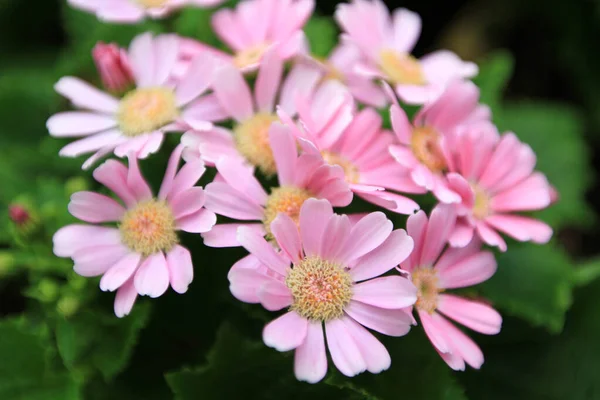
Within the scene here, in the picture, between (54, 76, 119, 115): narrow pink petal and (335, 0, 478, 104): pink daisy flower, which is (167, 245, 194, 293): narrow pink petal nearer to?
(54, 76, 119, 115): narrow pink petal

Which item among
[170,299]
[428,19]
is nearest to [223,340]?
[170,299]

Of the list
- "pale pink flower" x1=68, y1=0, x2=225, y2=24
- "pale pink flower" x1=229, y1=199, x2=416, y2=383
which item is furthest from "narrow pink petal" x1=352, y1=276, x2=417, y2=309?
"pale pink flower" x1=68, y1=0, x2=225, y2=24

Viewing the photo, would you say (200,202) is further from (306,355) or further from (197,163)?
(306,355)

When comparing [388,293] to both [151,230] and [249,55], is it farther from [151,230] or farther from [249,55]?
[249,55]

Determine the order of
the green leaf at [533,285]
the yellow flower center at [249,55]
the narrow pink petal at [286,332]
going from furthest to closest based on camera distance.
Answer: the green leaf at [533,285] → the yellow flower center at [249,55] → the narrow pink petal at [286,332]

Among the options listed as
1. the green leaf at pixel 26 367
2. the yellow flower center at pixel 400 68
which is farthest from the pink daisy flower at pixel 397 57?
the green leaf at pixel 26 367

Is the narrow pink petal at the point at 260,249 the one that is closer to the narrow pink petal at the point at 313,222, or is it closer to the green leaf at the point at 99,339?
the narrow pink petal at the point at 313,222

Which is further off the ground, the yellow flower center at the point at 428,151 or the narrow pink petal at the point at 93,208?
the yellow flower center at the point at 428,151

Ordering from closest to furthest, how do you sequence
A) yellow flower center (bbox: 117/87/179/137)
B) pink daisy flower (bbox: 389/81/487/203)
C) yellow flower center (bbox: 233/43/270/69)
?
pink daisy flower (bbox: 389/81/487/203) → yellow flower center (bbox: 117/87/179/137) → yellow flower center (bbox: 233/43/270/69)
